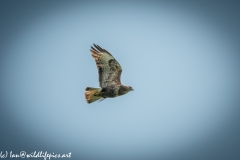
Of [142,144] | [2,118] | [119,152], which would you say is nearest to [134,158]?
[119,152]

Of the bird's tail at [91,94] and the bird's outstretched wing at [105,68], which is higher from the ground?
the bird's outstretched wing at [105,68]

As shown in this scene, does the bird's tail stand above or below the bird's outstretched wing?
below

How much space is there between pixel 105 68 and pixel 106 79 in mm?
259

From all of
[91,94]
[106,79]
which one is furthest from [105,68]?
[91,94]

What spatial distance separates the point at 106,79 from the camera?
9414mm

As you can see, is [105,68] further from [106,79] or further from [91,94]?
[91,94]

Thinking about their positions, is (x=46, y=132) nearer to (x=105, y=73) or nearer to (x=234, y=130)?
(x=234, y=130)

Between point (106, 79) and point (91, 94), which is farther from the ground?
point (106, 79)

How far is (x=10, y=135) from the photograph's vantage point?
63.8 m

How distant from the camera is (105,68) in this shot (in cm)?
941

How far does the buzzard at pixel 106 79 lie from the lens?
9.23m

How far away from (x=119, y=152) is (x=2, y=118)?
25395 mm

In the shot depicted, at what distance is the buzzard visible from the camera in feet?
30.3

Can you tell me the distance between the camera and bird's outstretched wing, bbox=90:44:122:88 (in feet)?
30.7
